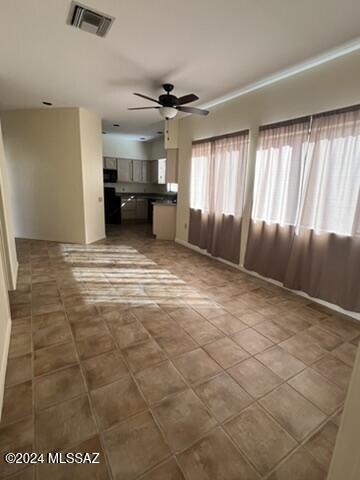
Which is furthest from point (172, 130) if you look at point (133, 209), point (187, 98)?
point (133, 209)

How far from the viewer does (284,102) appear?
10.0ft

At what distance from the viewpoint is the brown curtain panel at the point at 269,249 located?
3197 millimetres

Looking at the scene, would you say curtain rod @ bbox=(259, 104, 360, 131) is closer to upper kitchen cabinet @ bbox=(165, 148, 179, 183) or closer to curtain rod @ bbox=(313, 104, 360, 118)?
curtain rod @ bbox=(313, 104, 360, 118)

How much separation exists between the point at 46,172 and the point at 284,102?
4.78 m

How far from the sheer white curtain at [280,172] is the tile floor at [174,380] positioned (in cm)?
112

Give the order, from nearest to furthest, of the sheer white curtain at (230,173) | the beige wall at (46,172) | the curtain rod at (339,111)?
the curtain rod at (339,111), the sheer white curtain at (230,173), the beige wall at (46,172)

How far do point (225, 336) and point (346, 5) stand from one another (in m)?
2.98

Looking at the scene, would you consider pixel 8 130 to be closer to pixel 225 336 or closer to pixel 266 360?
pixel 225 336

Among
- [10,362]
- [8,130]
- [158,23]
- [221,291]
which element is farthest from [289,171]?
[8,130]

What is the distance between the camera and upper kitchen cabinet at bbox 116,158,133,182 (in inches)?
315

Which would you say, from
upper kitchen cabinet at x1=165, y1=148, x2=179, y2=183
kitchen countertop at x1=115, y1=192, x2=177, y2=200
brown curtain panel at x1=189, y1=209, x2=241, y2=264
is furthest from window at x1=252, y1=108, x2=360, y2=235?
kitchen countertop at x1=115, y1=192, x2=177, y2=200

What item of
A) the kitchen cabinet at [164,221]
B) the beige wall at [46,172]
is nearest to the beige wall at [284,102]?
the kitchen cabinet at [164,221]

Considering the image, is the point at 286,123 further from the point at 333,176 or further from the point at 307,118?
the point at 333,176

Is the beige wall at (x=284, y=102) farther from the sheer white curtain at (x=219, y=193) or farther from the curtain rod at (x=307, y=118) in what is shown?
the sheer white curtain at (x=219, y=193)
